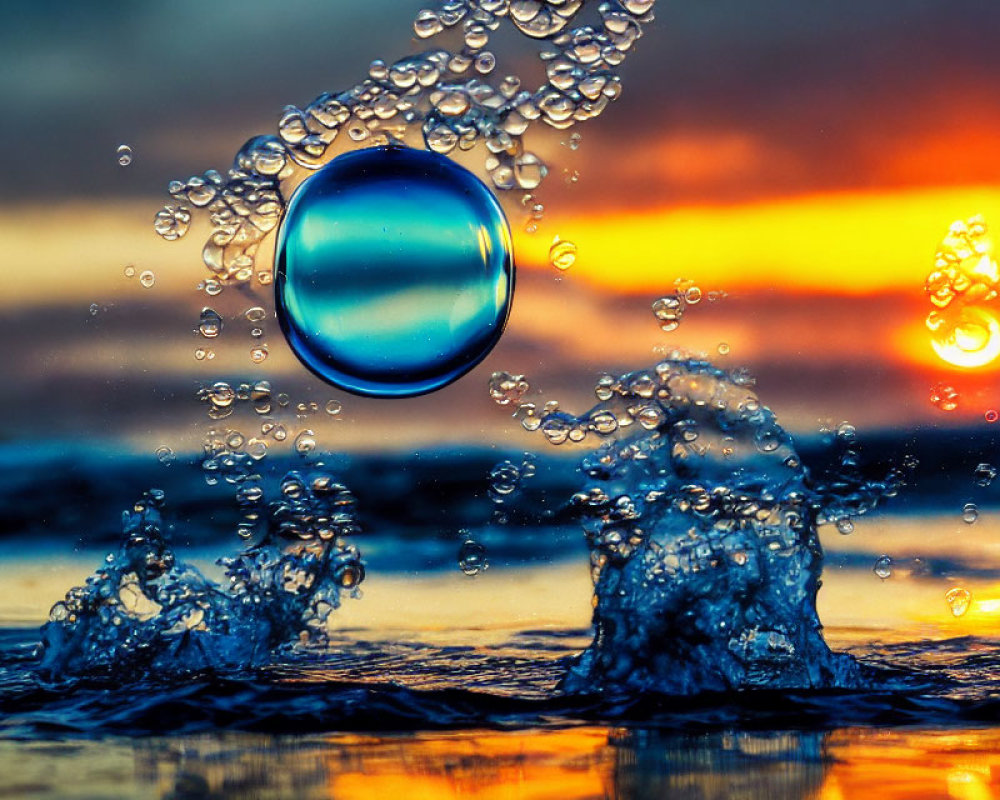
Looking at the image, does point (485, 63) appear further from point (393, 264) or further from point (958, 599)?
point (958, 599)

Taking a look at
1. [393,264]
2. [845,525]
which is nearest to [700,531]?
[845,525]

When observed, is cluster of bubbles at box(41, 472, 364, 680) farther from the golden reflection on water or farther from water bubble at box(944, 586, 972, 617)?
water bubble at box(944, 586, 972, 617)

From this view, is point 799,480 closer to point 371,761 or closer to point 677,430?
point 677,430

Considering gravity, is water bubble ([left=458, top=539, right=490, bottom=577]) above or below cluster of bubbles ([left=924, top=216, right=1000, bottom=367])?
below

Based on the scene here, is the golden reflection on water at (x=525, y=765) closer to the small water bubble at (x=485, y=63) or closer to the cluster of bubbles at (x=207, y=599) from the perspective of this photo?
the cluster of bubbles at (x=207, y=599)

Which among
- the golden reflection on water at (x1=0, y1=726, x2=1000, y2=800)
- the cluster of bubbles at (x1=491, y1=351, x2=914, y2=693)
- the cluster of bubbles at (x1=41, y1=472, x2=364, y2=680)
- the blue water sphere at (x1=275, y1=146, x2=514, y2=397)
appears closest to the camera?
the golden reflection on water at (x1=0, y1=726, x2=1000, y2=800)

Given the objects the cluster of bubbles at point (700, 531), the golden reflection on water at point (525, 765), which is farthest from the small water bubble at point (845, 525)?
the golden reflection on water at point (525, 765)

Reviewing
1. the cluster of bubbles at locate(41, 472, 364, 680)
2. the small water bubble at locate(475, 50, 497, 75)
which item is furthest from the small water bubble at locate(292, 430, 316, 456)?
the small water bubble at locate(475, 50, 497, 75)
